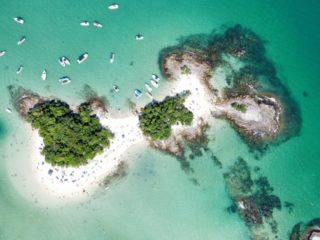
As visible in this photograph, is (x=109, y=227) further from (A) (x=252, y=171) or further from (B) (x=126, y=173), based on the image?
(A) (x=252, y=171)

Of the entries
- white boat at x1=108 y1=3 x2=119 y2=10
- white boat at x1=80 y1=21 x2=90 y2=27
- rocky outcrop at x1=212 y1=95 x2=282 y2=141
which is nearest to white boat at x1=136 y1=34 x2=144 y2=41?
white boat at x1=108 y1=3 x2=119 y2=10

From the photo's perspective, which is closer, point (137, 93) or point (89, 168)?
point (89, 168)

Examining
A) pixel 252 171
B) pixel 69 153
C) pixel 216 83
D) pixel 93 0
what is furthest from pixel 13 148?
pixel 252 171

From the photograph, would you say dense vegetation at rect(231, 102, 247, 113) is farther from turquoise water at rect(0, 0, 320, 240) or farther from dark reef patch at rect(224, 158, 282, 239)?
dark reef patch at rect(224, 158, 282, 239)

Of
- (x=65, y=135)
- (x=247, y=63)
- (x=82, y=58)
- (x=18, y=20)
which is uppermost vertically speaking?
(x=247, y=63)

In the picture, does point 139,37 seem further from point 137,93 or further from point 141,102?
point 141,102

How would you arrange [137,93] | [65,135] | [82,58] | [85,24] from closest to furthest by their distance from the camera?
1. [65,135]
2. [137,93]
3. [82,58]
4. [85,24]

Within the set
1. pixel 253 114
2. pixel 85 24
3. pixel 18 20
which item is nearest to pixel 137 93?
pixel 85 24
